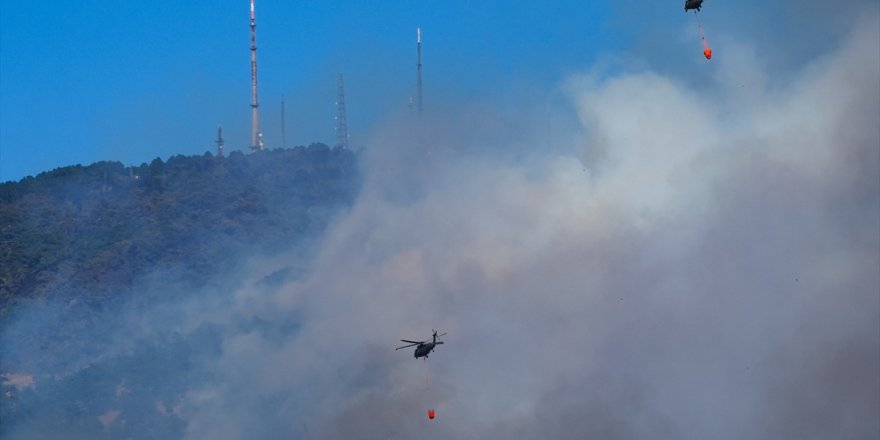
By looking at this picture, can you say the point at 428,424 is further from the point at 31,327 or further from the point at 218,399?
the point at 31,327

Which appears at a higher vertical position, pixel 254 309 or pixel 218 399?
pixel 254 309

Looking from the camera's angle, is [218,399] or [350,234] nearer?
[218,399]

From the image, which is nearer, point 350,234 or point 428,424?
point 428,424

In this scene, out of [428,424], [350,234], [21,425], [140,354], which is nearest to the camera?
[428,424]

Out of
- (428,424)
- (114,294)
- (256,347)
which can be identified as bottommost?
(428,424)

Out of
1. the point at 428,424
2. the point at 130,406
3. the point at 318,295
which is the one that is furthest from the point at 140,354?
the point at 428,424

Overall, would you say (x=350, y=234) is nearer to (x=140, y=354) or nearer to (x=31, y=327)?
(x=140, y=354)

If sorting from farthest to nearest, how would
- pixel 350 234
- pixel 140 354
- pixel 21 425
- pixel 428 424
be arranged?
pixel 350 234
pixel 140 354
pixel 21 425
pixel 428 424

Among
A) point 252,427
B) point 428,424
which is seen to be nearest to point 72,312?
point 252,427

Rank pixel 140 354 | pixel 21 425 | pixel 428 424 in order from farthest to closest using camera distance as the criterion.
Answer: pixel 140 354
pixel 21 425
pixel 428 424
